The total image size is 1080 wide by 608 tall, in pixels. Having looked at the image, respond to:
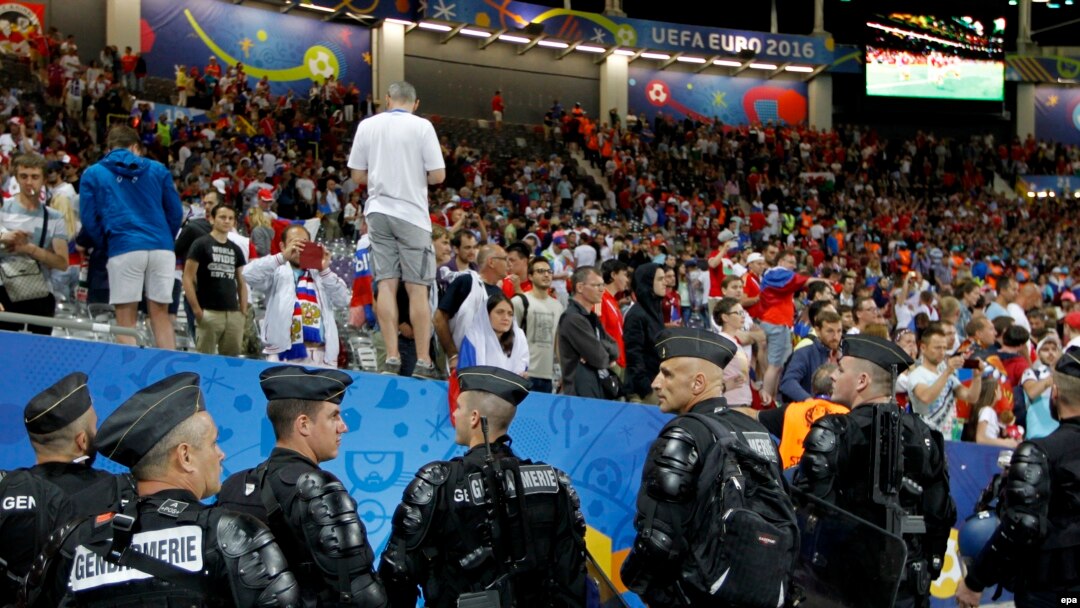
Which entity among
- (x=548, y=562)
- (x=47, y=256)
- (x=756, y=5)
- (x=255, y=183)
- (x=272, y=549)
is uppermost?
(x=756, y=5)

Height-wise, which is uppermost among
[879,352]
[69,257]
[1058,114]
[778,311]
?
[1058,114]

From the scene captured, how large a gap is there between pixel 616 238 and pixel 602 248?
3.82 ft

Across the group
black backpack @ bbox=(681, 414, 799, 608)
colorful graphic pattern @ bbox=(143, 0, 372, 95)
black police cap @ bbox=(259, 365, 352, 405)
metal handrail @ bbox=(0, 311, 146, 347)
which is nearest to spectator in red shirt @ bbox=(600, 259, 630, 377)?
metal handrail @ bbox=(0, 311, 146, 347)

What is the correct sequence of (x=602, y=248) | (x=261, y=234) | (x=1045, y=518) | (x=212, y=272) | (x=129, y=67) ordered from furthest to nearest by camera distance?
(x=129, y=67)
(x=602, y=248)
(x=261, y=234)
(x=212, y=272)
(x=1045, y=518)

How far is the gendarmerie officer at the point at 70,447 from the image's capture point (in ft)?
13.3

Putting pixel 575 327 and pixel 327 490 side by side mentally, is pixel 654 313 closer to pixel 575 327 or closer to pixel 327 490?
pixel 575 327

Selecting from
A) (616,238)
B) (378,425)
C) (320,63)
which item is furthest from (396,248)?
(320,63)

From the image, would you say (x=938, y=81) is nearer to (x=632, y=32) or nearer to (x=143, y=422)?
(x=632, y=32)

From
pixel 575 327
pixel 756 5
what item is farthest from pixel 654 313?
pixel 756 5

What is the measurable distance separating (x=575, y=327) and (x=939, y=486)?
310cm

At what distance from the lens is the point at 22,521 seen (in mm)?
3842

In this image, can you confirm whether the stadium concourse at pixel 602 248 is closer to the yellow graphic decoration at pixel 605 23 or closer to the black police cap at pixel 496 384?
the black police cap at pixel 496 384

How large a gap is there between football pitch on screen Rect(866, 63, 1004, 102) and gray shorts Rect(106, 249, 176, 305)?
3126cm

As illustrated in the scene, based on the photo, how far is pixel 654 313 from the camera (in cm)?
902
